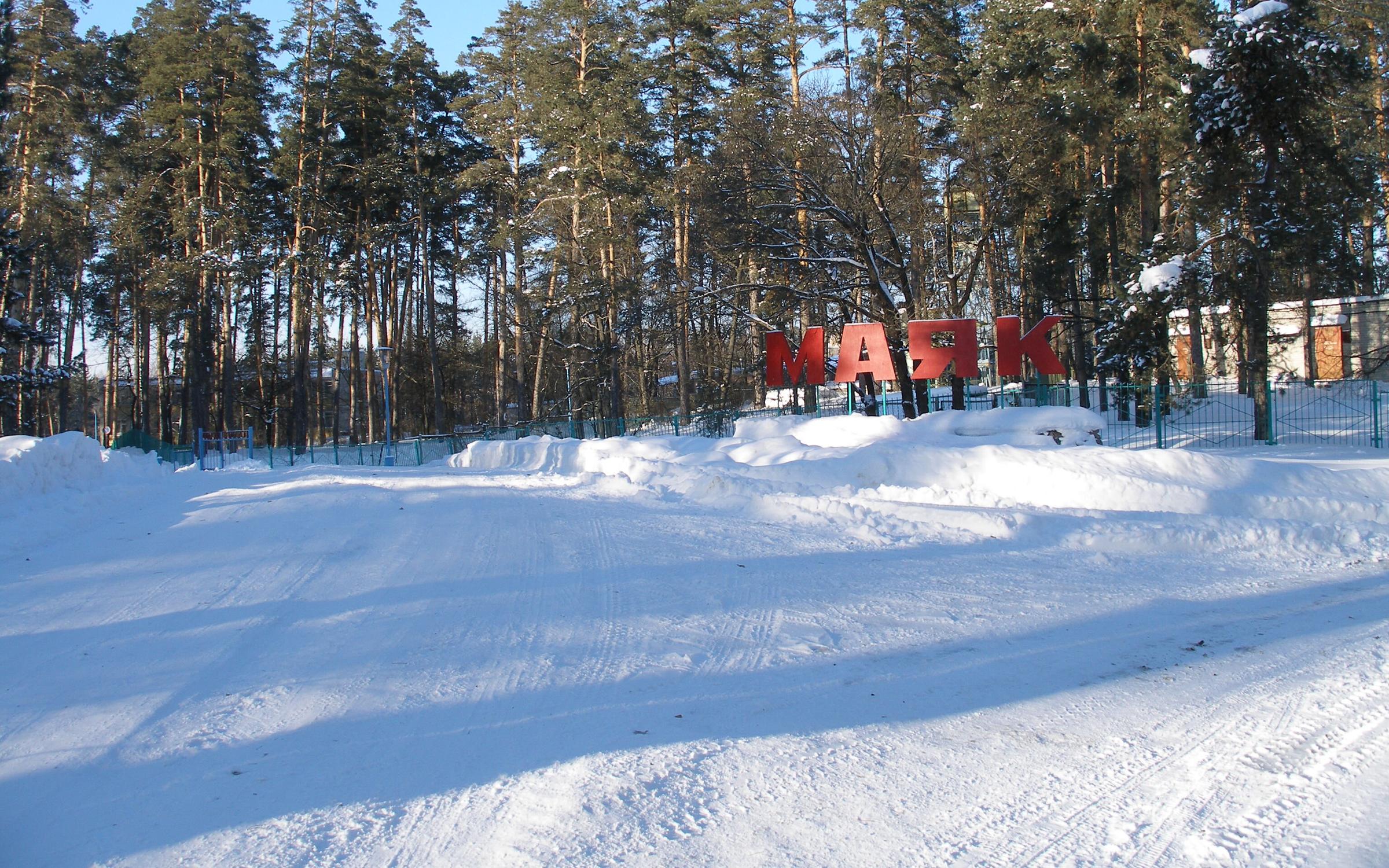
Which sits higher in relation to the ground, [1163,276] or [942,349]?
[1163,276]

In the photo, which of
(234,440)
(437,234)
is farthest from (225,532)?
(437,234)

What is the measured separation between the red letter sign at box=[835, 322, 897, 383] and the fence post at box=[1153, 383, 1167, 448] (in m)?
6.47

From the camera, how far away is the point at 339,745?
4582 millimetres

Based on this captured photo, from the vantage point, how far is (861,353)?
78.9 feet

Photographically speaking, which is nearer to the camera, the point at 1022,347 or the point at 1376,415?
the point at 1376,415

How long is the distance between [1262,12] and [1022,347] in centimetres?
835

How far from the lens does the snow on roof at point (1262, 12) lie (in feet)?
57.7

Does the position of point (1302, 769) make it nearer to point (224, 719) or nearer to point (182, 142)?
point (224, 719)

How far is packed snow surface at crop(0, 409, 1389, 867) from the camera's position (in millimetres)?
3641

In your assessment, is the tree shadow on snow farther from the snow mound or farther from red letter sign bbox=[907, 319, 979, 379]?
red letter sign bbox=[907, 319, 979, 379]

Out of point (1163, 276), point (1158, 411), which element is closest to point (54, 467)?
point (1158, 411)

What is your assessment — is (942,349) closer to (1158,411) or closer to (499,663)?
(1158,411)

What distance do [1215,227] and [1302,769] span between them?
20.4m

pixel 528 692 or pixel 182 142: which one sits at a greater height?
pixel 182 142
